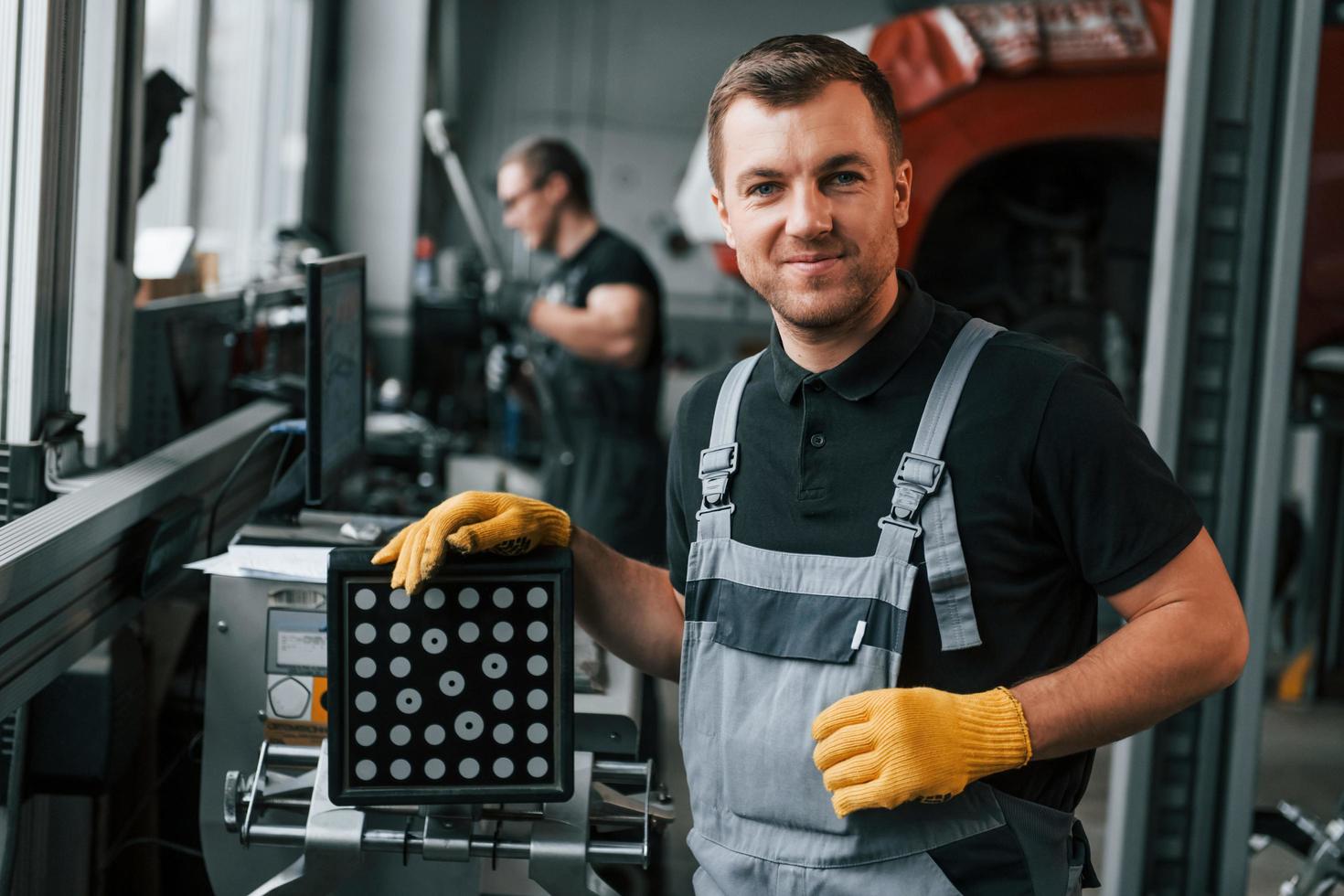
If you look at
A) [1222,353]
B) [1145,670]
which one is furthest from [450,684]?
[1222,353]

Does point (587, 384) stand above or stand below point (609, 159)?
below

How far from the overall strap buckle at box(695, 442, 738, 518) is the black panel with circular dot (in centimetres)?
17

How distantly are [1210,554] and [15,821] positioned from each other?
1.75 metres

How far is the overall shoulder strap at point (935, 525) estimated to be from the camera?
140 cm

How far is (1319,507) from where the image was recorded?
16.8 feet

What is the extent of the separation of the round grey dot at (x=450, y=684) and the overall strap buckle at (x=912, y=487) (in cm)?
51

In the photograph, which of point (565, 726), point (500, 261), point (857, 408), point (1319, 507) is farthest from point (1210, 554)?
point (500, 261)

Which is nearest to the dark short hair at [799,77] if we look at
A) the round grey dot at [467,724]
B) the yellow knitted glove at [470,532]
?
the yellow knitted glove at [470,532]

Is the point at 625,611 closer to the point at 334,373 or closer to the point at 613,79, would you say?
the point at 334,373

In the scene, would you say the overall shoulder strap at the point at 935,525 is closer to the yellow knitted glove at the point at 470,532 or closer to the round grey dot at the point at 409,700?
the yellow knitted glove at the point at 470,532

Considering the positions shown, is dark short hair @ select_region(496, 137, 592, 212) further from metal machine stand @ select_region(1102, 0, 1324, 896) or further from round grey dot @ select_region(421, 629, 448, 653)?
round grey dot @ select_region(421, 629, 448, 653)

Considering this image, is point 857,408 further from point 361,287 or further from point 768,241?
point 361,287

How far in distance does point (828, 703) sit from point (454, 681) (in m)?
0.42

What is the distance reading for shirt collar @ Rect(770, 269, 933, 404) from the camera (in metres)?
1.50
